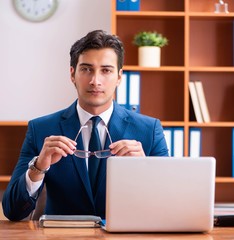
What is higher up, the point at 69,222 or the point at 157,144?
the point at 157,144

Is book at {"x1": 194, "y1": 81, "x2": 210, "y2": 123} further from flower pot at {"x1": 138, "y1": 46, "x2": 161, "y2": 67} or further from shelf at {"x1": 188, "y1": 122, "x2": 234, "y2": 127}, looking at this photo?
flower pot at {"x1": 138, "y1": 46, "x2": 161, "y2": 67}

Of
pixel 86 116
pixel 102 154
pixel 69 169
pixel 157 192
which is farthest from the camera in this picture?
pixel 86 116

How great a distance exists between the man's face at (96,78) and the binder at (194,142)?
1.70 meters

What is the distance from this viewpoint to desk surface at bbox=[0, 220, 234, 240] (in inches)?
85.5

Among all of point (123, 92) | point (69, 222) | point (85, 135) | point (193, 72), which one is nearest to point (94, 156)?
point (85, 135)

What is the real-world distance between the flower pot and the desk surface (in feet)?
7.15

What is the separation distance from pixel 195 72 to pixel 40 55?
1075 mm

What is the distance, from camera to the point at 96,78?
2.76 metres

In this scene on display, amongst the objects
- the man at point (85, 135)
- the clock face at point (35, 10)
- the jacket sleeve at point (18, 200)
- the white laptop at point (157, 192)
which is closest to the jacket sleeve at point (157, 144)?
the man at point (85, 135)

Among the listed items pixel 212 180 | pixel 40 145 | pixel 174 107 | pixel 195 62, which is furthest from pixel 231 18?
pixel 212 180

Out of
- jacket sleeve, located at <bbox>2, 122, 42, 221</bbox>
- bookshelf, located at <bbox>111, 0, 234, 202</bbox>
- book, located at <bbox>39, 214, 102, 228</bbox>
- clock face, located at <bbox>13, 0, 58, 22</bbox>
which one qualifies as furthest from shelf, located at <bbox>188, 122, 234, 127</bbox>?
book, located at <bbox>39, 214, 102, 228</bbox>

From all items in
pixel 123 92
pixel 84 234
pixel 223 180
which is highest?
pixel 123 92

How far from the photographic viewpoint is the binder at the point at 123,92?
4371 millimetres

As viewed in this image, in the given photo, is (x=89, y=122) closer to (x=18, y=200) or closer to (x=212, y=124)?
(x=18, y=200)
